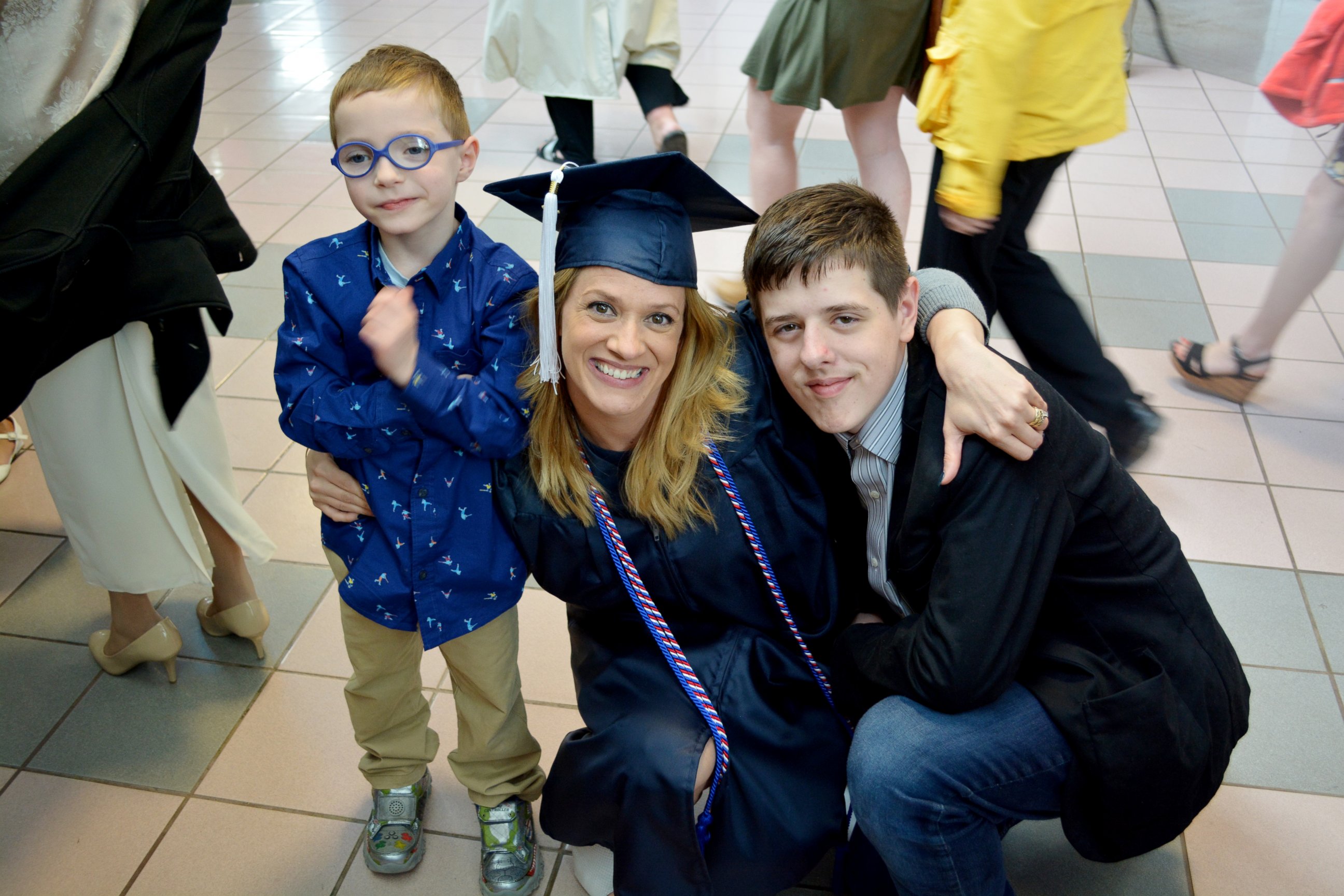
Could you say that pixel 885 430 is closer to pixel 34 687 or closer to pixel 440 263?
pixel 440 263

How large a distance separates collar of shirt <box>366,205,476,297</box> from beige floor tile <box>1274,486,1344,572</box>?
202 cm

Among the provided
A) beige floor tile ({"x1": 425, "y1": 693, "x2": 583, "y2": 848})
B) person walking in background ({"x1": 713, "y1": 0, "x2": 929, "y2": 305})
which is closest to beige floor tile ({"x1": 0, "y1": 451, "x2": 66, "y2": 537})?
beige floor tile ({"x1": 425, "y1": 693, "x2": 583, "y2": 848})

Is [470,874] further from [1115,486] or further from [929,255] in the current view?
[929,255]

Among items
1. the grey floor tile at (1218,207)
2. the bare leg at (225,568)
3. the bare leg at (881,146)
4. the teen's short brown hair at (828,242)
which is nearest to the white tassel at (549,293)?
the teen's short brown hair at (828,242)

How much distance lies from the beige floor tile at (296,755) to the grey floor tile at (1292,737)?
167 cm

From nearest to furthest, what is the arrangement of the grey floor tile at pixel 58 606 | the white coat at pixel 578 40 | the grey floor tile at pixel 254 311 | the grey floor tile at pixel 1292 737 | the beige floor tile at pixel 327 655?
1. the grey floor tile at pixel 1292 737
2. the beige floor tile at pixel 327 655
3. the grey floor tile at pixel 58 606
4. the grey floor tile at pixel 254 311
5. the white coat at pixel 578 40

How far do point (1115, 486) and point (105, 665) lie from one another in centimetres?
202

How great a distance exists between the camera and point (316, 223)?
13.1 feet

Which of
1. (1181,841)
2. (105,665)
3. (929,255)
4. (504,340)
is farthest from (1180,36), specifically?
(105,665)

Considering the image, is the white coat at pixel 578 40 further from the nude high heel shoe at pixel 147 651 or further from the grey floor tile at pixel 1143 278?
the nude high heel shoe at pixel 147 651

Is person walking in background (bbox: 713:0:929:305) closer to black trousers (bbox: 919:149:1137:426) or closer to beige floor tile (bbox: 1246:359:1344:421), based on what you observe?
black trousers (bbox: 919:149:1137:426)

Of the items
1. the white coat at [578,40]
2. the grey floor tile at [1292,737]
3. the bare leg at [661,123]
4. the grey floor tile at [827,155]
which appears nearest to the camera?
the grey floor tile at [1292,737]

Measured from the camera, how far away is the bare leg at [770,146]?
3.04 meters

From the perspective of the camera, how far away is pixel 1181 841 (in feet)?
5.99
